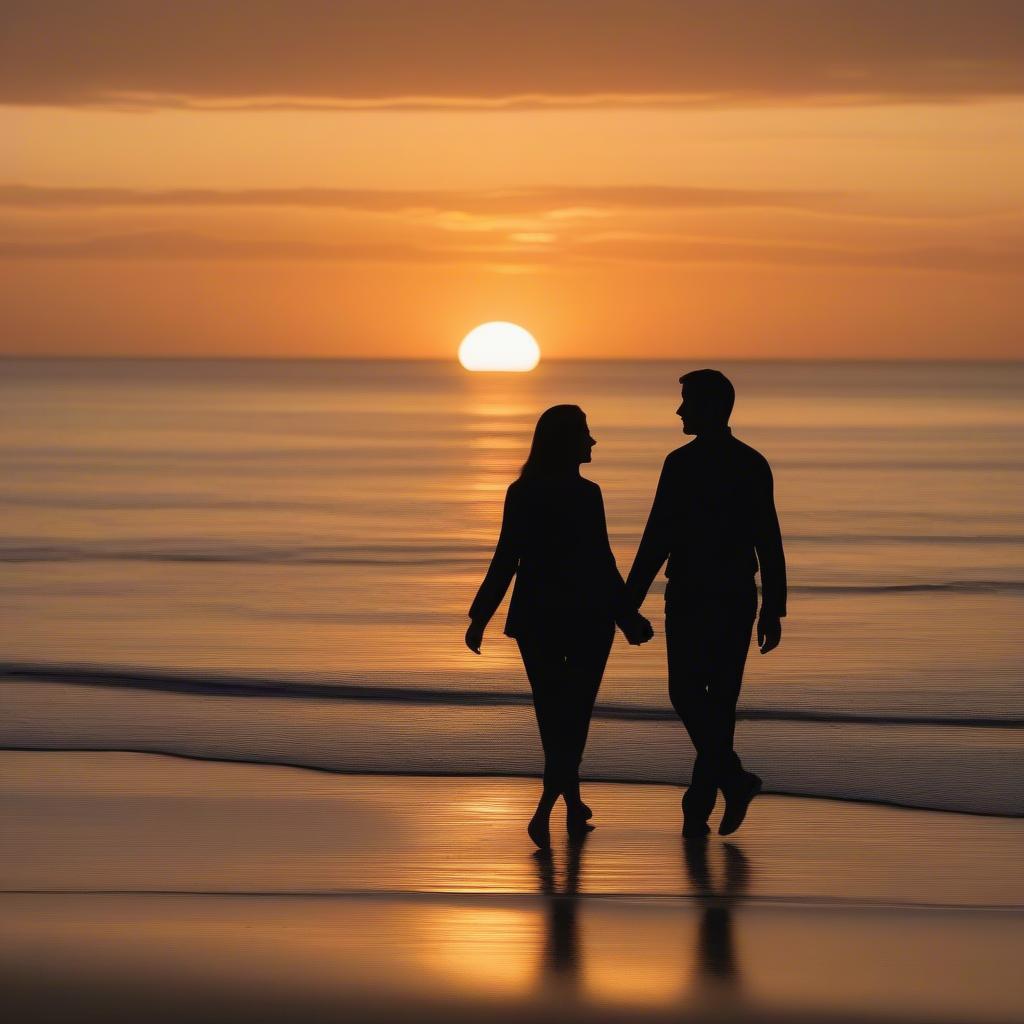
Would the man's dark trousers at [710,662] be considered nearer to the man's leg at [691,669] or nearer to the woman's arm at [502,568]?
the man's leg at [691,669]

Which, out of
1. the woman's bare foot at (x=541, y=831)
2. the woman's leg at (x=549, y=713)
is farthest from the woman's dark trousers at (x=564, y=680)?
the woman's bare foot at (x=541, y=831)

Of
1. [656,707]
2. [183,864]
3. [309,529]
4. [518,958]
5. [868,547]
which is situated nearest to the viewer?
[518,958]

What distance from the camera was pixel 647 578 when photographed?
6719 mm

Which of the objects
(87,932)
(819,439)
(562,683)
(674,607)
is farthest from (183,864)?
(819,439)

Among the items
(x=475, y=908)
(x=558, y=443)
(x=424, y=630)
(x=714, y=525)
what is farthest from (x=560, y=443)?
(x=424, y=630)

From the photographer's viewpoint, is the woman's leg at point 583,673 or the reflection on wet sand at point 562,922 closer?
the reflection on wet sand at point 562,922

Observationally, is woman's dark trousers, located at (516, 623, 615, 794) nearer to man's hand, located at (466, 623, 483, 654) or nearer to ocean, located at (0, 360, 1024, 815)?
man's hand, located at (466, 623, 483, 654)

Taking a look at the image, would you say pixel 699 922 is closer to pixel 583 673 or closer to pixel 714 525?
pixel 583 673

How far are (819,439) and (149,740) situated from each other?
47.3 meters

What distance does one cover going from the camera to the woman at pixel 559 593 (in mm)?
6688

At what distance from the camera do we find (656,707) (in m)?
10.4

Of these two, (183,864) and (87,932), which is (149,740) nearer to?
(183,864)

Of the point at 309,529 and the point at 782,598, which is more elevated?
the point at 309,529

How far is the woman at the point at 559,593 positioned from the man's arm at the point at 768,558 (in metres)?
0.47
